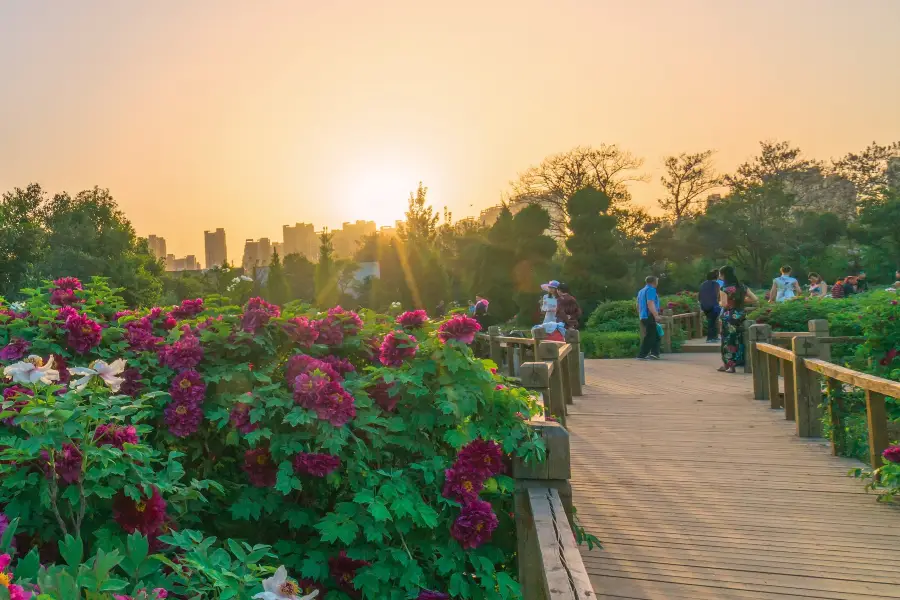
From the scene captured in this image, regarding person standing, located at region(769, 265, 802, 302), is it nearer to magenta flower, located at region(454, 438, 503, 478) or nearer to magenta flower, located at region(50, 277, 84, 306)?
magenta flower, located at region(454, 438, 503, 478)

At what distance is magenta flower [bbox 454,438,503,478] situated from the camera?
2926mm

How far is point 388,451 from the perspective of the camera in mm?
3027

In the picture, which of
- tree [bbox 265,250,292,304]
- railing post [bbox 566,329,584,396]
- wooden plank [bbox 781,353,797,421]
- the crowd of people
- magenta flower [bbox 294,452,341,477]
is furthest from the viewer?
tree [bbox 265,250,292,304]

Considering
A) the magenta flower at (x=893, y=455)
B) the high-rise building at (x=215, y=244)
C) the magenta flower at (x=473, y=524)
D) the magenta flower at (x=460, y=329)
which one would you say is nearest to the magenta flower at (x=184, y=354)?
the magenta flower at (x=460, y=329)

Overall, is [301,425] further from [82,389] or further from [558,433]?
[558,433]

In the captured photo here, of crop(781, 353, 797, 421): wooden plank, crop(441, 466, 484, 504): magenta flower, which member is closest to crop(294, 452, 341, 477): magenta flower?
crop(441, 466, 484, 504): magenta flower

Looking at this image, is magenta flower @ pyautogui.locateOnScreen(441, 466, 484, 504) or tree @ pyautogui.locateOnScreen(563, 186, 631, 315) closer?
magenta flower @ pyautogui.locateOnScreen(441, 466, 484, 504)

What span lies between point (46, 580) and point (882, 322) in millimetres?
7596

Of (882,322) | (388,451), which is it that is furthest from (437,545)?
(882,322)

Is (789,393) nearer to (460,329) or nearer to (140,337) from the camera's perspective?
(460,329)

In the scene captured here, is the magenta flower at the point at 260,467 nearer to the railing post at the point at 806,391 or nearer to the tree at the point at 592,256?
the railing post at the point at 806,391

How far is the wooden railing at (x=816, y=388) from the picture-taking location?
5.09 m

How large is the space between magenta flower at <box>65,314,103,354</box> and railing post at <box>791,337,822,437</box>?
5.58 metres

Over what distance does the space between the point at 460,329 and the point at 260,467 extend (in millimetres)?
956
